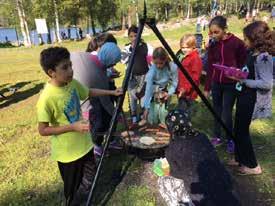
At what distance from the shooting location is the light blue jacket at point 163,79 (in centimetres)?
539

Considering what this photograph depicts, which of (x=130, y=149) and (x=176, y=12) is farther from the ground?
(x=130, y=149)

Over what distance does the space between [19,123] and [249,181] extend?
490 centimetres

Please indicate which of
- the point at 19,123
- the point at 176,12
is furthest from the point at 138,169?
the point at 176,12

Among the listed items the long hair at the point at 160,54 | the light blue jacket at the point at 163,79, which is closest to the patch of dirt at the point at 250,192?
the light blue jacket at the point at 163,79

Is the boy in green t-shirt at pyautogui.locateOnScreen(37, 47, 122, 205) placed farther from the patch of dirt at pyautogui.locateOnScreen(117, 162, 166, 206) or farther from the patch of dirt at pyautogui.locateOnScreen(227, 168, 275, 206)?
the patch of dirt at pyautogui.locateOnScreen(227, 168, 275, 206)

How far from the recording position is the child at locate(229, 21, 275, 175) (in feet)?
12.4

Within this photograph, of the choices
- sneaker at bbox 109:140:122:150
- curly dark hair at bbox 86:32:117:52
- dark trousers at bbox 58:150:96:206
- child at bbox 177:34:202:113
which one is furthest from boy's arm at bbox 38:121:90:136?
child at bbox 177:34:202:113

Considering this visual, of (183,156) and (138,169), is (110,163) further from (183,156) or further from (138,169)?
(183,156)

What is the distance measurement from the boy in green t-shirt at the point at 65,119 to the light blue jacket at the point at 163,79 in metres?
1.90

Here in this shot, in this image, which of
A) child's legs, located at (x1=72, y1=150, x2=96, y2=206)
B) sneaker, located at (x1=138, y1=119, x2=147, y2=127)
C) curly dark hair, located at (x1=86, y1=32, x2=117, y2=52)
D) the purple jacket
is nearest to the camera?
child's legs, located at (x1=72, y1=150, x2=96, y2=206)

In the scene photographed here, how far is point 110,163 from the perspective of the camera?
4.92 metres

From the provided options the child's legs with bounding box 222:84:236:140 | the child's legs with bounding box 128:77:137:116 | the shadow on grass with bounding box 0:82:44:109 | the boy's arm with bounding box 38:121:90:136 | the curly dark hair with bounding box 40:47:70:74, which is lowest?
the shadow on grass with bounding box 0:82:44:109

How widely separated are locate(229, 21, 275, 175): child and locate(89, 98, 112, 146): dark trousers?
1680 millimetres

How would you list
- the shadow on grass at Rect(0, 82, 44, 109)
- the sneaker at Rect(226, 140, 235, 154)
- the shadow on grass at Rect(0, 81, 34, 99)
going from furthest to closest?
the shadow on grass at Rect(0, 81, 34, 99) → the shadow on grass at Rect(0, 82, 44, 109) → the sneaker at Rect(226, 140, 235, 154)
